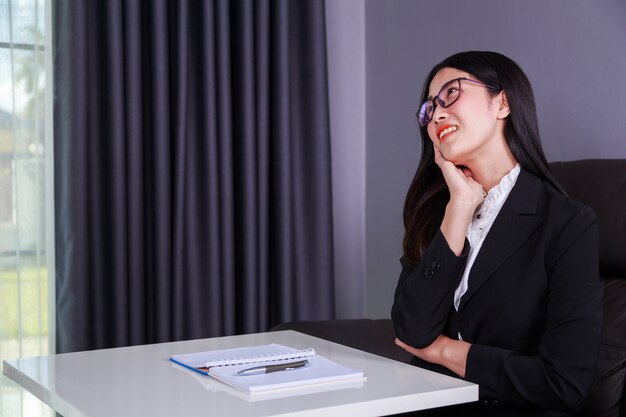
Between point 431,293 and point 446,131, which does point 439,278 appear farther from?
point 446,131

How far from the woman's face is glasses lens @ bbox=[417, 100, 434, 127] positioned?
0.05 ft

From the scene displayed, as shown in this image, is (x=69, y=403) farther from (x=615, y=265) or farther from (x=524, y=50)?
(x=524, y=50)

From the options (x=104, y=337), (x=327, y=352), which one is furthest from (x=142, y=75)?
(x=327, y=352)

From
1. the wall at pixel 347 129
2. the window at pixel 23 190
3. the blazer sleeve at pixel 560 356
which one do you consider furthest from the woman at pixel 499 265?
the wall at pixel 347 129

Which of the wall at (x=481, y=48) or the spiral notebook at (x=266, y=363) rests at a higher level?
the wall at (x=481, y=48)

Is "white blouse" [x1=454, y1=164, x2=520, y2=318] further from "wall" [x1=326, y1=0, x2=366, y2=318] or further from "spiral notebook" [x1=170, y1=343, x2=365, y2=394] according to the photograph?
"wall" [x1=326, y1=0, x2=366, y2=318]

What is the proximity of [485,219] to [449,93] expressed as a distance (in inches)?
10.0

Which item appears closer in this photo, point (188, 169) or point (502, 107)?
point (502, 107)

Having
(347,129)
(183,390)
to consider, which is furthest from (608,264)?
(347,129)

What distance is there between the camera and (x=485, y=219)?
5.13ft

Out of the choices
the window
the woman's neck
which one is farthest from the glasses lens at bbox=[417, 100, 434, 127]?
the window

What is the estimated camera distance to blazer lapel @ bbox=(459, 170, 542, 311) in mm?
1480

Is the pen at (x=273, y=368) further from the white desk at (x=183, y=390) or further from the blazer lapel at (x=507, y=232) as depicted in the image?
the blazer lapel at (x=507, y=232)

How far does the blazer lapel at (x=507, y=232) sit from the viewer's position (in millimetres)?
1480
